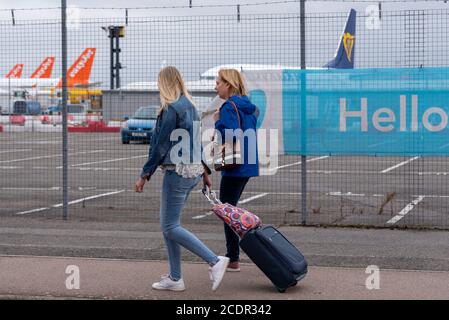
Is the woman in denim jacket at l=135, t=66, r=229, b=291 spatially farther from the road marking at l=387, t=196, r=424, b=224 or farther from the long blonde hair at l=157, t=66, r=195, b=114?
the road marking at l=387, t=196, r=424, b=224

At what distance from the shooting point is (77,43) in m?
12.5

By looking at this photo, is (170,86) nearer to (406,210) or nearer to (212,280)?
(212,280)

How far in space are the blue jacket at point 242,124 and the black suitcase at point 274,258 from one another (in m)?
0.80

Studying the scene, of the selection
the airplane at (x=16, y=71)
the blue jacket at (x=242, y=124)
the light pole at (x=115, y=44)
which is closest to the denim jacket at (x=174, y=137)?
the blue jacket at (x=242, y=124)

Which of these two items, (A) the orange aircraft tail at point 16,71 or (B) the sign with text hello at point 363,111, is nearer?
(B) the sign with text hello at point 363,111

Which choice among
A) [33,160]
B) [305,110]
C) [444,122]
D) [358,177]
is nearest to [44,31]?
[305,110]

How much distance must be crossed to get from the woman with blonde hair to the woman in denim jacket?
0.61 meters

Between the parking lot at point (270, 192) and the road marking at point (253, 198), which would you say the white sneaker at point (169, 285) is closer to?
the parking lot at point (270, 192)

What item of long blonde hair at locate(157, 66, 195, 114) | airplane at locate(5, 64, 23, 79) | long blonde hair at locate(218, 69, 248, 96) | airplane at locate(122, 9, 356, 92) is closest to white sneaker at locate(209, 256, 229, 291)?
long blonde hair at locate(157, 66, 195, 114)

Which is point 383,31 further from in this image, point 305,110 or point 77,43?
point 77,43

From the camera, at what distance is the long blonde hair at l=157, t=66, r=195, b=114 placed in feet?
25.2

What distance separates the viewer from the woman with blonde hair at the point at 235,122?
27.5ft

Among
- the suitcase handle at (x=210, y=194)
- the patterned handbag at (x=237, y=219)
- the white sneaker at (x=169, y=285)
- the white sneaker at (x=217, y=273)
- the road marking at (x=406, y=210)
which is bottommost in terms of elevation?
the white sneaker at (x=169, y=285)
